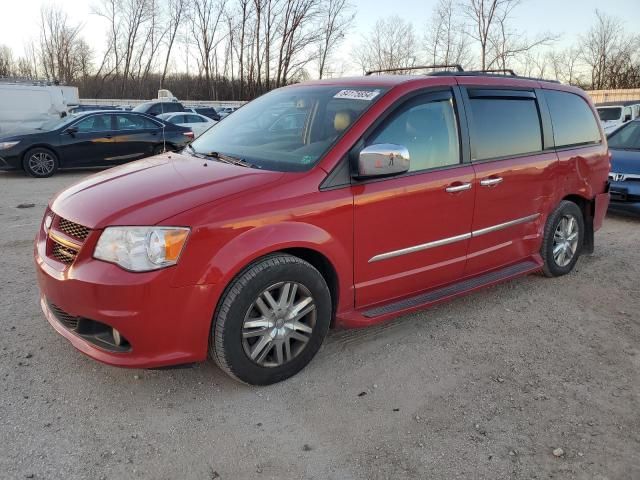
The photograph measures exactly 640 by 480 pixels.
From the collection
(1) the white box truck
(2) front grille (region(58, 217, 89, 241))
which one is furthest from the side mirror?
(1) the white box truck

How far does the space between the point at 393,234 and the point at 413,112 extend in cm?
83

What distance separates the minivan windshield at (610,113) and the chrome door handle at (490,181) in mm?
17210

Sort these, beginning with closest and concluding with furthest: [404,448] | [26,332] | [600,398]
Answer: [404,448] → [600,398] → [26,332]

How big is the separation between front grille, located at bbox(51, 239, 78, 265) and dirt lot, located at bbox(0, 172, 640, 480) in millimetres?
718

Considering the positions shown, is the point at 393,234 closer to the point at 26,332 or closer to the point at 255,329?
the point at 255,329

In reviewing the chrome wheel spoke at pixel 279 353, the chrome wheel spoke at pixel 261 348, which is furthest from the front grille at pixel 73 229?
the chrome wheel spoke at pixel 279 353

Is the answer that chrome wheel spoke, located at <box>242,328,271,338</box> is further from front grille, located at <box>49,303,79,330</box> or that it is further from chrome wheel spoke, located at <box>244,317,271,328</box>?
front grille, located at <box>49,303,79,330</box>

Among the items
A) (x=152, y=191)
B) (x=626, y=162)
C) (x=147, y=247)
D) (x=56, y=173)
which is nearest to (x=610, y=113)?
(x=626, y=162)

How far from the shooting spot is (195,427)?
2.71 m

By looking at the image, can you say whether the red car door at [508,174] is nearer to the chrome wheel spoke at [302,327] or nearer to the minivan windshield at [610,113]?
the chrome wheel spoke at [302,327]

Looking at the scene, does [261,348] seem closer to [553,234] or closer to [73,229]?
[73,229]

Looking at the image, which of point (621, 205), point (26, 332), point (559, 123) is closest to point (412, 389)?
point (26, 332)

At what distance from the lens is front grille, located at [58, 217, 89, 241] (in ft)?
9.16

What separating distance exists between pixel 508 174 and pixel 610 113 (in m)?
17.5
